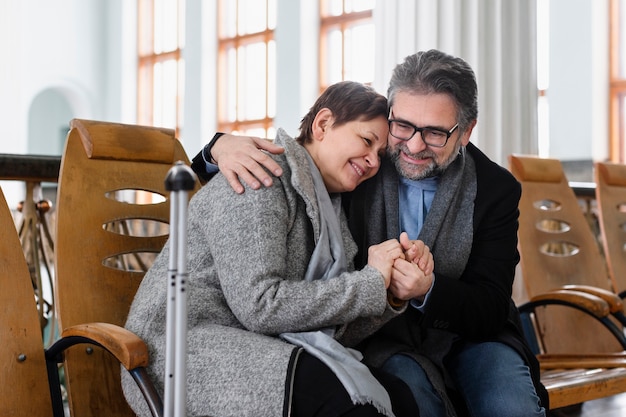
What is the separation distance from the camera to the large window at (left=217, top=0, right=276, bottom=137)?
37.3ft

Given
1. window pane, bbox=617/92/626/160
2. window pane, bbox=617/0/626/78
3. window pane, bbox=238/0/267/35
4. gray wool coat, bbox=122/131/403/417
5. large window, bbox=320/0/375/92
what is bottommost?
gray wool coat, bbox=122/131/403/417

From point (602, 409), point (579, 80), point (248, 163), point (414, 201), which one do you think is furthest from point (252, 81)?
point (248, 163)

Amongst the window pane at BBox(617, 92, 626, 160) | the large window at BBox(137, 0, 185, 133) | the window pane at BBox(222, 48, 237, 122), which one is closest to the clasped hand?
the window pane at BBox(617, 92, 626, 160)

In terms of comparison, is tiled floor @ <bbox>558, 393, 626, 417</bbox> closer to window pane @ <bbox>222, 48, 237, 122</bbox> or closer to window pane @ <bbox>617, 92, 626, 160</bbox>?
window pane @ <bbox>617, 92, 626, 160</bbox>

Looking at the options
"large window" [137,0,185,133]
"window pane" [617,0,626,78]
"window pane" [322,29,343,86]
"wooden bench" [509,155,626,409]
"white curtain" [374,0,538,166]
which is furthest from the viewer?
"large window" [137,0,185,133]

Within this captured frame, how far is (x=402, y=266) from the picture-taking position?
6.48 feet

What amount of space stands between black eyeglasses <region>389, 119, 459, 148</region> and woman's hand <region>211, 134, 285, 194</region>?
312 mm

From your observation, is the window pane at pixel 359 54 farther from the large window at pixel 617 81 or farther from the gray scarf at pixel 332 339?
the gray scarf at pixel 332 339

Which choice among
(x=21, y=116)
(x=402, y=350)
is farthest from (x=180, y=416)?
(x=21, y=116)

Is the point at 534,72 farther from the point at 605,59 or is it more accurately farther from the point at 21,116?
the point at 21,116

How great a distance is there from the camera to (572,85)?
7422 mm

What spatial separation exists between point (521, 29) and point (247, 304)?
4651 millimetres

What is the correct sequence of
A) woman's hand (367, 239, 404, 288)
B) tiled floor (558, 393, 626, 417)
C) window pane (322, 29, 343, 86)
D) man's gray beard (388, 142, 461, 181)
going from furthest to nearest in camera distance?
window pane (322, 29, 343, 86) < tiled floor (558, 393, 626, 417) < man's gray beard (388, 142, 461, 181) < woman's hand (367, 239, 404, 288)

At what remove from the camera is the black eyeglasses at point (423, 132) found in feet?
7.21
